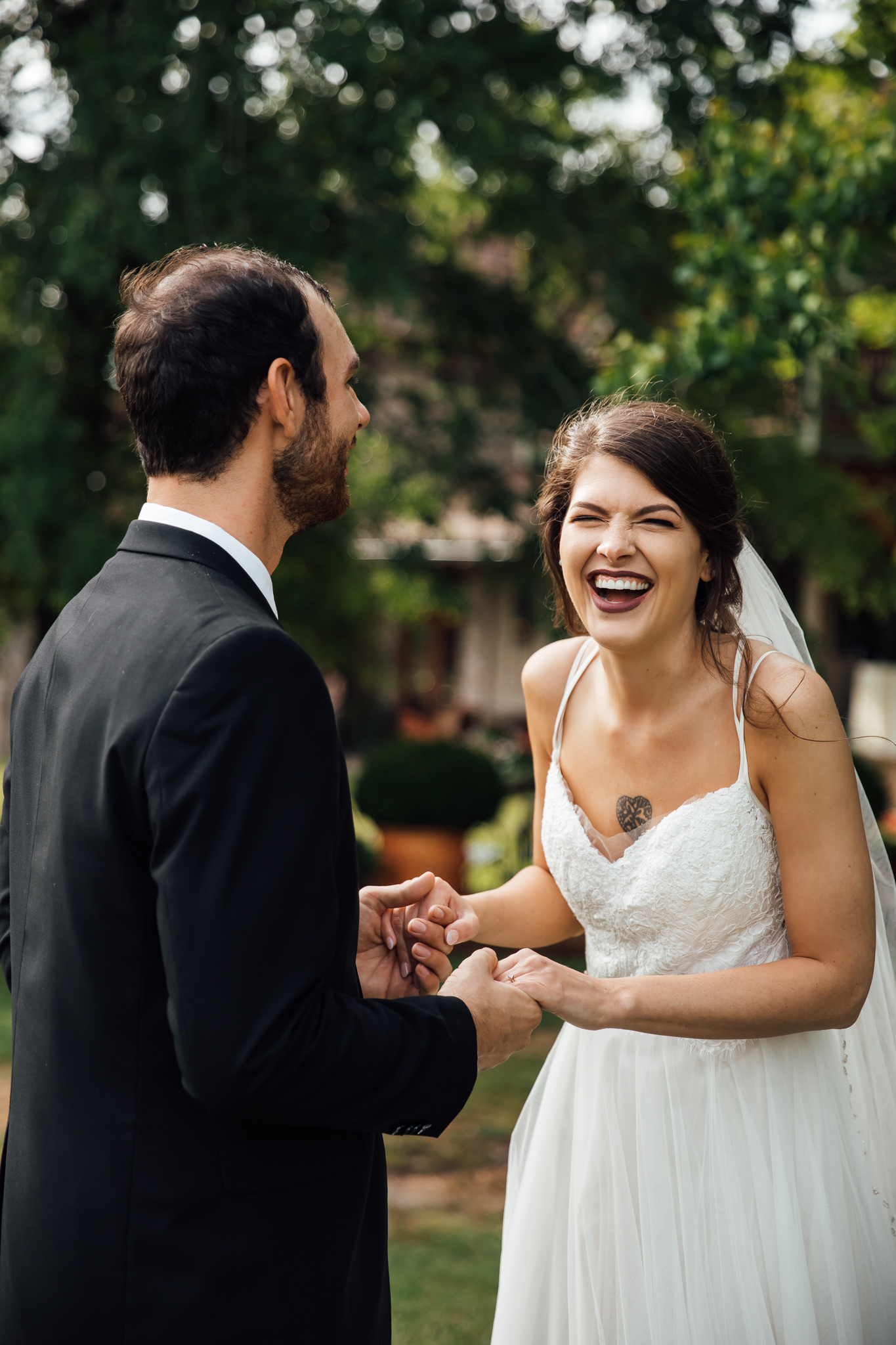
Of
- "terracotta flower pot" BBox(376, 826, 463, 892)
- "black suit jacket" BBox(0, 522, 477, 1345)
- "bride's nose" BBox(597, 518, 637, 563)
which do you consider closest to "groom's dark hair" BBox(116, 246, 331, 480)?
"black suit jacket" BBox(0, 522, 477, 1345)

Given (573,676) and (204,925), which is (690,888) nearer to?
(573,676)

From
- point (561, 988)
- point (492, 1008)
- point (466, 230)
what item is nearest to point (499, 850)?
point (466, 230)

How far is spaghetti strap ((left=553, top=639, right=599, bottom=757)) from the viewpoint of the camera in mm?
2779

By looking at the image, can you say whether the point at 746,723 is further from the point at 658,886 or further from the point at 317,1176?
the point at 317,1176

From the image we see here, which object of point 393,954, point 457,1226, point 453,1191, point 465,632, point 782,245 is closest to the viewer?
point 393,954

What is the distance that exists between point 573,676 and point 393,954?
0.83 meters

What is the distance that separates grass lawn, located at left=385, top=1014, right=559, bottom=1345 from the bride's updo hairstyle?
2.94m

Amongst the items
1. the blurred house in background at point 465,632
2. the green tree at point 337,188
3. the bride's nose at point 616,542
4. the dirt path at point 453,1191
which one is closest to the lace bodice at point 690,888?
the bride's nose at point 616,542

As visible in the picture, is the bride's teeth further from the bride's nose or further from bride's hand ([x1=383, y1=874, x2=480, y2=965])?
bride's hand ([x1=383, y1=874, x2=480, y2=965])

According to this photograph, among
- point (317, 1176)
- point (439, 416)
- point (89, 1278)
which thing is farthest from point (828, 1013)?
point (439, 416)

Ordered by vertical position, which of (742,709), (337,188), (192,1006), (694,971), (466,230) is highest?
(466,230)

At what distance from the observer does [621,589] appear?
2.36 meters

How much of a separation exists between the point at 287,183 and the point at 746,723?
5985 mm

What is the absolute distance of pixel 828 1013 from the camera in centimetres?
222
